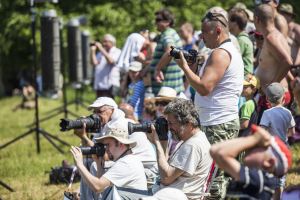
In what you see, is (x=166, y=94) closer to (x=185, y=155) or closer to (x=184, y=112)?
(x=184, y=112)

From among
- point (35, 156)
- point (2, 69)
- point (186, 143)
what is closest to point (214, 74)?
point (186, 143)

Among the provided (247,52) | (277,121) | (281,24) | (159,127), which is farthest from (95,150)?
(281,24)

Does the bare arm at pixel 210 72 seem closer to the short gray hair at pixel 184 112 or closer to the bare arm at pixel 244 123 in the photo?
the short gray hair at pixel 184 112

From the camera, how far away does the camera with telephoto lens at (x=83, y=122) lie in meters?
6.80

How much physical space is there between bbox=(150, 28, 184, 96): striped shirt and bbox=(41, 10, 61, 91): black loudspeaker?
263 cm

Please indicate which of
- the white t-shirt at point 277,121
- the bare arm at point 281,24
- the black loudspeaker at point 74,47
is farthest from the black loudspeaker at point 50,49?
the white t-shirt at point 277,121

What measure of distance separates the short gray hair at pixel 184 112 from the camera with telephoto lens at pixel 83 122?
2.84 ft

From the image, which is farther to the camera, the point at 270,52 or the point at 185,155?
the point at 270,52

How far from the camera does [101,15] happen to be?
23.6m

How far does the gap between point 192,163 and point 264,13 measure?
205 cm

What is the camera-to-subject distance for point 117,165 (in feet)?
21.3

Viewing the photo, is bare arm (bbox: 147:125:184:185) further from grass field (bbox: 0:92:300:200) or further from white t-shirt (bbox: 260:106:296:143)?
grass field (bbox: 0:92:300:200)

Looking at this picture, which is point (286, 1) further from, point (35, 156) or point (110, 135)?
point (110, 135)

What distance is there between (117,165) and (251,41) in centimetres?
366
